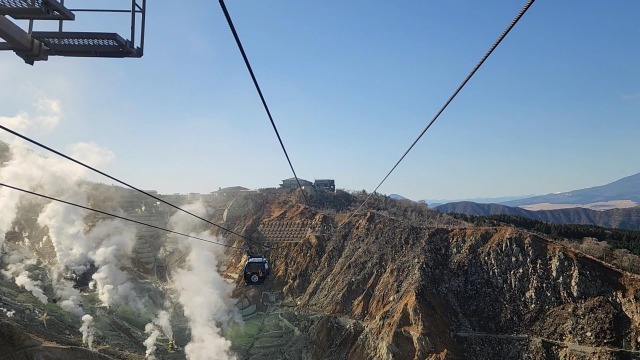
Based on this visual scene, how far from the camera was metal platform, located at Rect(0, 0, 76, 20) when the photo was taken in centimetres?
505

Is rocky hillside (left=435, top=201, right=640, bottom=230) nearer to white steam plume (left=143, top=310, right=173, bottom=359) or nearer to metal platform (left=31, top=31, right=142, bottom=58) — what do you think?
white steam plume (left=143, top=310, right=173, bottom=359)

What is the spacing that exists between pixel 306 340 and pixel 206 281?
1404cm

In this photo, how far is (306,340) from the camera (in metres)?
33.5

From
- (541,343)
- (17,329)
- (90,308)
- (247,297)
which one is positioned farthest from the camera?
(247,297)

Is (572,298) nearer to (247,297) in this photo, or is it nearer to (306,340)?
(306,340)

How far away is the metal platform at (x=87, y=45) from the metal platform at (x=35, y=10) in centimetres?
56

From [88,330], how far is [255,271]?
16.3m

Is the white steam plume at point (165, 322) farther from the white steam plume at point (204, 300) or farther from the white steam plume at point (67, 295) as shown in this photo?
the white steam plume at point (67, 295)

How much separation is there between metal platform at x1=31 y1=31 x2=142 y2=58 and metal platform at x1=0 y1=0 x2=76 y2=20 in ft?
1.83

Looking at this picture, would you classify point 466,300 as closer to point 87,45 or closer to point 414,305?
point 414,305

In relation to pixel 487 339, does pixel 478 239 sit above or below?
above

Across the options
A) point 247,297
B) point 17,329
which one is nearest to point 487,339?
point 247,297

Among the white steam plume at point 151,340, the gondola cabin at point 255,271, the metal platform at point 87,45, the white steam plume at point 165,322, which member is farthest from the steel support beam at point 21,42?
the white steam plume at point 165,322

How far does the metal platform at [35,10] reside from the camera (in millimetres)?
5047
